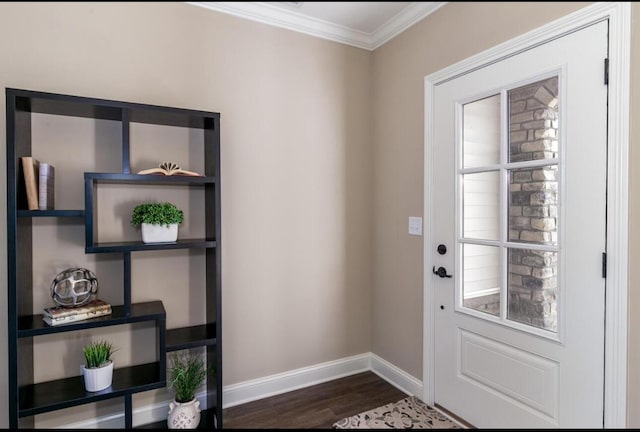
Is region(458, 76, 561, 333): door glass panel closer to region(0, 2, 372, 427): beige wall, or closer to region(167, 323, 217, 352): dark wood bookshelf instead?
region(0, 2, 372, 427): beige wall

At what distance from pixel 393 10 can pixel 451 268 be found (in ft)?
4.50

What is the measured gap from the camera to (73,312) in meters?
1.49

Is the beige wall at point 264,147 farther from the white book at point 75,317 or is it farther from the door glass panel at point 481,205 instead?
the door glass panel at point 481,205

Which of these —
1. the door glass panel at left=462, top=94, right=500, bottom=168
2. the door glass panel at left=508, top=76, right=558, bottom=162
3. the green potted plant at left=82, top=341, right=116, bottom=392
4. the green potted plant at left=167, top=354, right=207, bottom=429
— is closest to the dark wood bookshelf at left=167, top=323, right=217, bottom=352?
the green potted plant at left=167, top=354, right=207, bottom=429

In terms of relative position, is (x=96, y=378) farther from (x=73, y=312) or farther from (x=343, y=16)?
(x=343, y=16)

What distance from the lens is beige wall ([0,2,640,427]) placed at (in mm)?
1638

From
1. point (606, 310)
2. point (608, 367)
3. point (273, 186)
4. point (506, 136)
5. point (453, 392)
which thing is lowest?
point (453, 392)

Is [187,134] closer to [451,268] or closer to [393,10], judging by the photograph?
[393,10]

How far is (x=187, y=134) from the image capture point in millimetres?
1867

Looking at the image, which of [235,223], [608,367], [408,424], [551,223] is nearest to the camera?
[608,367]

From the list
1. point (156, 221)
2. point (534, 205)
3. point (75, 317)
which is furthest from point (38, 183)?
point (534, 205)

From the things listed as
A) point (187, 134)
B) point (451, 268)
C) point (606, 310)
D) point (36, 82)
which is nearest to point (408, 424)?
point (451, 268)

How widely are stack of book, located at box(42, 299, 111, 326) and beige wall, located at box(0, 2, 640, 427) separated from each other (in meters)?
0.27

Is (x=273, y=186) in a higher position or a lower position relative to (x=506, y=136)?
lower
